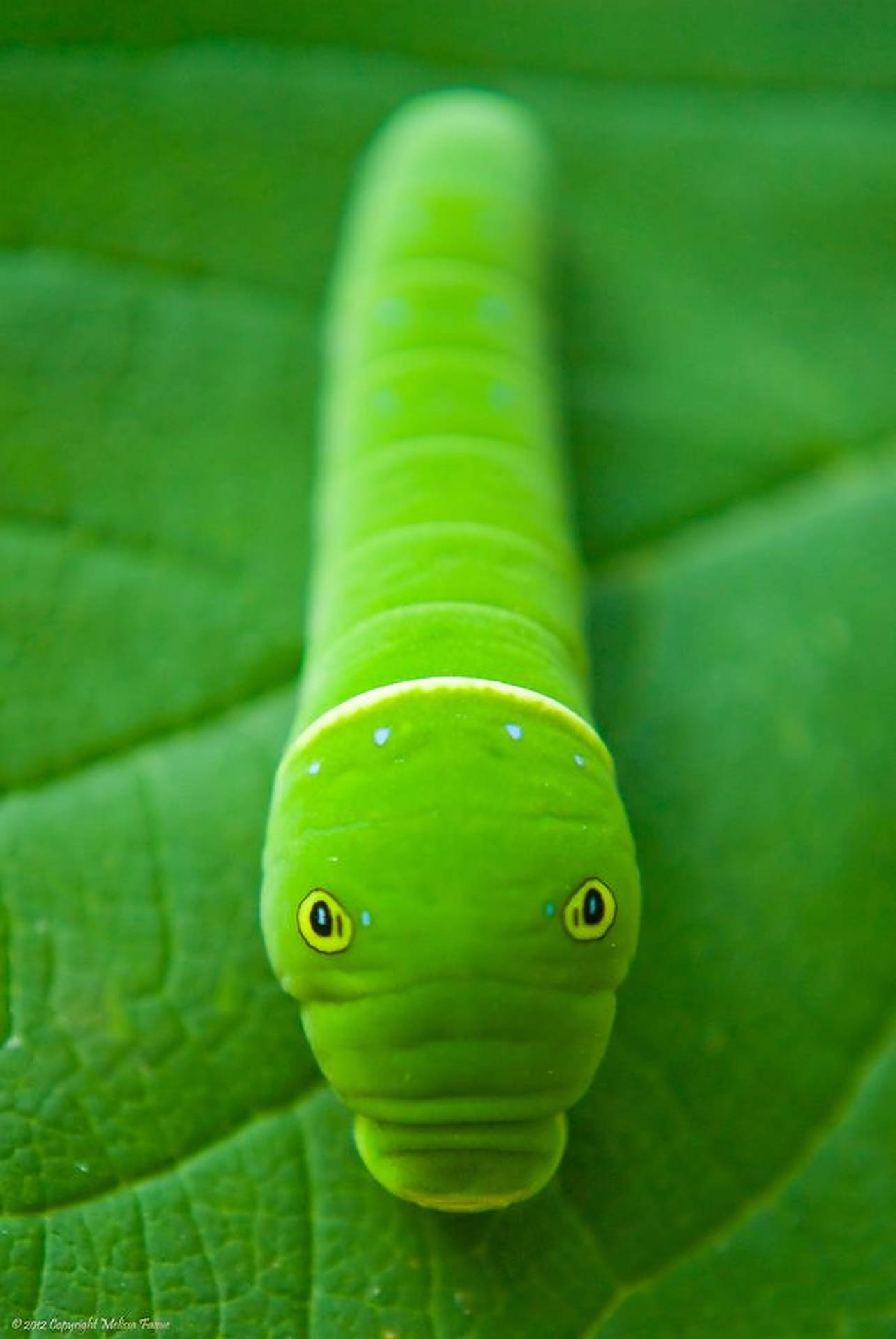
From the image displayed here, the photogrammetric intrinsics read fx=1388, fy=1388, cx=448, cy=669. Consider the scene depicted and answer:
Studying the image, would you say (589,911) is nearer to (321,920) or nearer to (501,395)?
(321,920)

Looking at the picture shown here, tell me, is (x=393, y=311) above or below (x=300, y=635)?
above

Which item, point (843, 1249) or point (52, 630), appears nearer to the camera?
point (843, 1249)

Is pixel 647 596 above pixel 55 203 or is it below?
below

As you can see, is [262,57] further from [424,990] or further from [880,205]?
[424,990]

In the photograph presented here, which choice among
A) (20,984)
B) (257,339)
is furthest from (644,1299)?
(257,339)

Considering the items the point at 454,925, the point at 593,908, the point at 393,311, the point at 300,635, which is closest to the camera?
the point at 454,925

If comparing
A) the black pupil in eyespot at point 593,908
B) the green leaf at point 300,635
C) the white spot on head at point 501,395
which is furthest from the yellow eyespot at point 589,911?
the white spot on head at point 501,395

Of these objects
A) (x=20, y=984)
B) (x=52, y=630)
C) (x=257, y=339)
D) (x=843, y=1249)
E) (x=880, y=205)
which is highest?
(x=880, y=205)

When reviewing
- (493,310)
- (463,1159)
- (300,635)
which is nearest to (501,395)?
(493,310)
